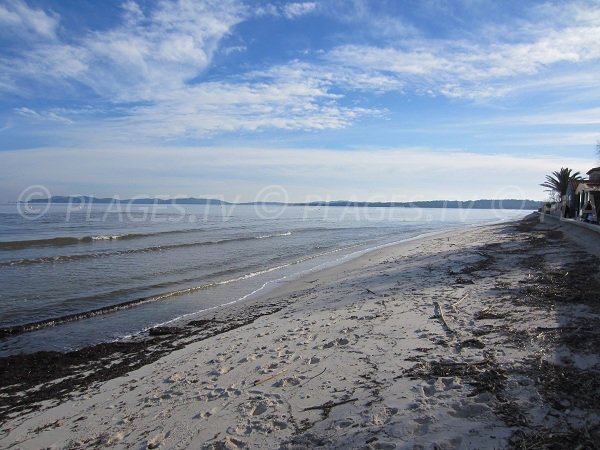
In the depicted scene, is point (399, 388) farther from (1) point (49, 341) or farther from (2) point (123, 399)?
(1) point (49, 341)

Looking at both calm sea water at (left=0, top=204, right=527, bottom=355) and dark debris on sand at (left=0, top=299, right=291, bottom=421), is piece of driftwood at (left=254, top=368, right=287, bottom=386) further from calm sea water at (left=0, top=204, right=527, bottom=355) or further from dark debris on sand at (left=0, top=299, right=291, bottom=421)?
calm sea water at (left=0, top=204, right=527, bottom=355)

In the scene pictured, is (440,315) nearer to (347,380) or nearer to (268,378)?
(347,380)

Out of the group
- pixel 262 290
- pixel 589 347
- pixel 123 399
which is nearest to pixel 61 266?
pixel 262 290

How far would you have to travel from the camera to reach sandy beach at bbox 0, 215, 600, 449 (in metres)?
3.54

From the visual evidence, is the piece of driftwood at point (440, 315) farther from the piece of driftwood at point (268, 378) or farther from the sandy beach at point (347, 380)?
the piece of driftwood at point (268, 378)

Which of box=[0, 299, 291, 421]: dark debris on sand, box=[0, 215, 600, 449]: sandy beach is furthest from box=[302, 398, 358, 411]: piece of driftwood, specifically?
box=[0, 299, 291, 421]: dark debris on sand

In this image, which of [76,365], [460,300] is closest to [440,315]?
[460,300]

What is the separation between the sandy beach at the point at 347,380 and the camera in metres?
3.54

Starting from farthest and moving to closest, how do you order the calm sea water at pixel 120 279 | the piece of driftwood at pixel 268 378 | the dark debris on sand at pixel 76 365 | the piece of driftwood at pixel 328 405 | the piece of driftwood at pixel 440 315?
the calm sea water at pixel 120 279
the piece of driftwood at pixel 440 315
the dark debris on sand at pixel 76 365
the piece of driftwood at pixel 268 378
the piece of driftwood at pixel 328 405

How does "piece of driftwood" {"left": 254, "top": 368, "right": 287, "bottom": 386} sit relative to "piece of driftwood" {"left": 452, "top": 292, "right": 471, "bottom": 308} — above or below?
below

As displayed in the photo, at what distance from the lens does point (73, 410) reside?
4.92 metres

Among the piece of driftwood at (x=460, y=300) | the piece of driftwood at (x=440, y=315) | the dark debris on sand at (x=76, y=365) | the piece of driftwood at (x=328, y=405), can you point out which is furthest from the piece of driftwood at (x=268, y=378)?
the piece of driftwood at (x=460, y=300)

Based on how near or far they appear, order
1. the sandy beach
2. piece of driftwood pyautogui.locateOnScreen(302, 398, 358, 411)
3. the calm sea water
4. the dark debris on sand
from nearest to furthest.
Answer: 1. the sandy beach
2. piece of driftwood pyautogui.locateOnScreen(302, 398, 358, 411)
3. the dark debris on sand
4. the calm sea water

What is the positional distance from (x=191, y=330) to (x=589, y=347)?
672 centimetres
